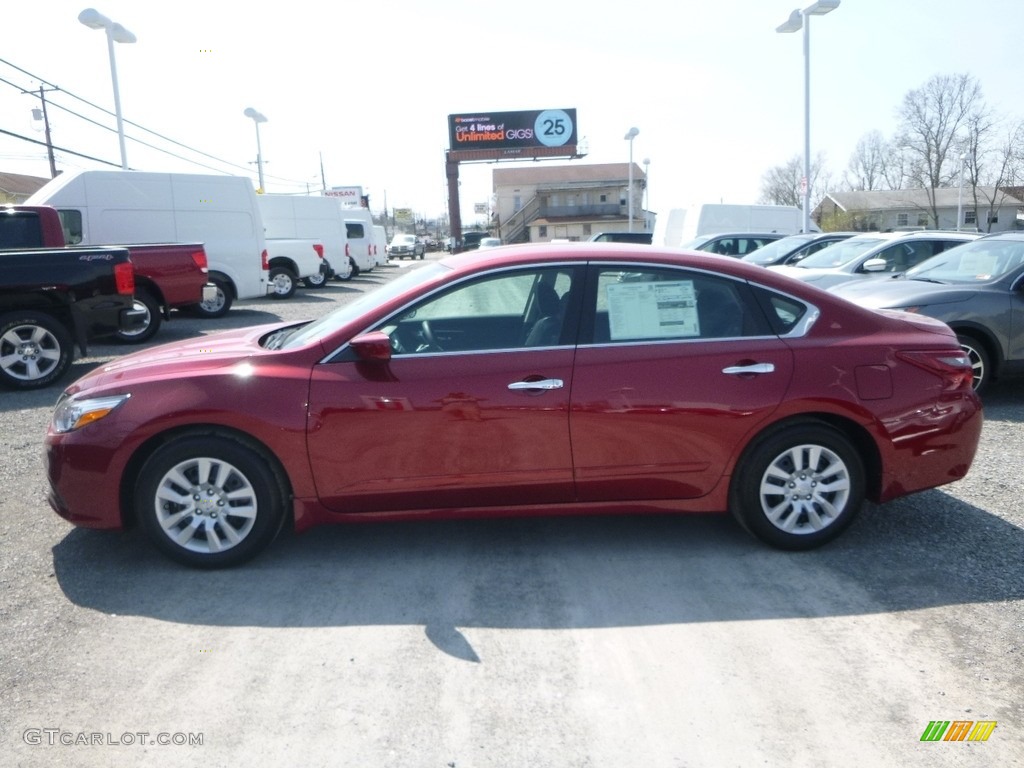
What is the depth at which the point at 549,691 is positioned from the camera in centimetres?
342

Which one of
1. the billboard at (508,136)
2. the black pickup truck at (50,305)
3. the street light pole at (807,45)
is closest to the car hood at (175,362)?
the black pickup truck at (50,305)

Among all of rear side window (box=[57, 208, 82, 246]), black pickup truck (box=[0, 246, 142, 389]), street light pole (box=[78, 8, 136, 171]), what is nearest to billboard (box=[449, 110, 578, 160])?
street light pole (box=[78, 8, 136, 171])

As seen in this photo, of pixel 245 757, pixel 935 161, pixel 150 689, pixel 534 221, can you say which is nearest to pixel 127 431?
pixel 150 689

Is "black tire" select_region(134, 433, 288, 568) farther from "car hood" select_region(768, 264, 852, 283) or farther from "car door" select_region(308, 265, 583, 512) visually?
"car hood" select_region(768, 264, 852, 283)

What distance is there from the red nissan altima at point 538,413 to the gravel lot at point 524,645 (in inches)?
13.2

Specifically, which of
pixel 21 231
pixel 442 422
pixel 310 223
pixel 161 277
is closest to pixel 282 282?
pixel 310 223

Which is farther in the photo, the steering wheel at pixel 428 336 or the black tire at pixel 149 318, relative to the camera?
the black tire at pixel 149 318

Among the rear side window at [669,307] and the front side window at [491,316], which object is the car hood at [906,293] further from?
the front side window at [491,316]

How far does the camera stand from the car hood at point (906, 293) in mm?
7957

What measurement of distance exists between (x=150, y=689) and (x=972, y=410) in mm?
4136

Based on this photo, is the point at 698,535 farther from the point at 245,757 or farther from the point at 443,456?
the point at 245,757

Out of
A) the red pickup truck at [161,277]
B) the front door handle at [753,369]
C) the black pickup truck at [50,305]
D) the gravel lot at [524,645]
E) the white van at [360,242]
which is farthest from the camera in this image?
the white van at [360,242]

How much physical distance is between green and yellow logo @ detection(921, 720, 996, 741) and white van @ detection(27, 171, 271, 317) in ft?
49.7

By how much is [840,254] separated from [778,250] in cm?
348
